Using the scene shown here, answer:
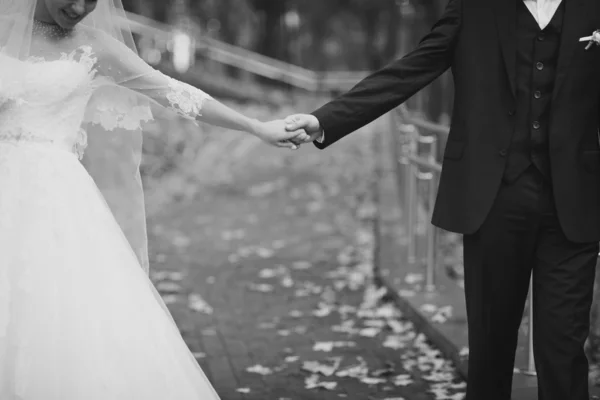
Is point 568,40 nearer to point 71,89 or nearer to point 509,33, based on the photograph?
point 509,33

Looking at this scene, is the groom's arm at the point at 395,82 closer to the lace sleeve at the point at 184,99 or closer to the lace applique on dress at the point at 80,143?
the lace sleeve at the point at 184,99

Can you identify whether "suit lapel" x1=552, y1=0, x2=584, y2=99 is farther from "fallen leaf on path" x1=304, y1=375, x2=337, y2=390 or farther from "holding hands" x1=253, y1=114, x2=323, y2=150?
"fallen leaf on path" x1=304, y1=375, x2=337, y2=390

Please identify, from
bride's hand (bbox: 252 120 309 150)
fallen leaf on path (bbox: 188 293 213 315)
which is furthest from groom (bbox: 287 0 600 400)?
fallen leaf on path (bbox: 188 293 213 315)

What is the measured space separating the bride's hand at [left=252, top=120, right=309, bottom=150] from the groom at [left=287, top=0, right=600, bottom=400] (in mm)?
823

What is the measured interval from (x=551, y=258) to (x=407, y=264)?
4713mm

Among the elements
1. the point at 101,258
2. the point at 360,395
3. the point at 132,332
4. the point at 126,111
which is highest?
the point at 126,111

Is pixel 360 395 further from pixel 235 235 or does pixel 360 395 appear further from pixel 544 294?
pixel 235 235

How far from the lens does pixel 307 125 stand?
14.7 ft

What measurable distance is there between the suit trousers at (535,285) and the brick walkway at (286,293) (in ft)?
5.15

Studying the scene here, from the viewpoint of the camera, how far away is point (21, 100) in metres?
4.18

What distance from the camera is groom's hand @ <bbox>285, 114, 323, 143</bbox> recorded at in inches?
175

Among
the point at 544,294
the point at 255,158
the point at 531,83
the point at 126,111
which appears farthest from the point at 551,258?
the point at 255,158

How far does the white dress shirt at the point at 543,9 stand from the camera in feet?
12.9

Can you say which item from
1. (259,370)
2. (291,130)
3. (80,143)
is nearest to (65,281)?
(80,143)
